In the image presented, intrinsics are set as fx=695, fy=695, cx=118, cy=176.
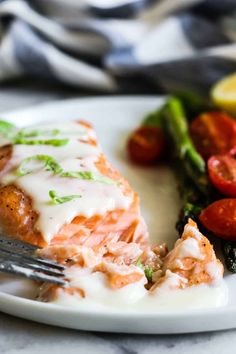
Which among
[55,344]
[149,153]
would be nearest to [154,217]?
[149,153]

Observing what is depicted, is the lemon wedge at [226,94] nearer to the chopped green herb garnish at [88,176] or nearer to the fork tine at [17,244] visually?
the chopped green herb garnish at [88,176]

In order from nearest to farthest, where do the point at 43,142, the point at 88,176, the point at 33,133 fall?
the point at 88,176 → the point at 43,142 → the point at 33,133

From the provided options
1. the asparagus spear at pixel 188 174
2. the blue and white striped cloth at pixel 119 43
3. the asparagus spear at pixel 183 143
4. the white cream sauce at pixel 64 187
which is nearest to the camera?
the white cream sauce at pixel 64 187

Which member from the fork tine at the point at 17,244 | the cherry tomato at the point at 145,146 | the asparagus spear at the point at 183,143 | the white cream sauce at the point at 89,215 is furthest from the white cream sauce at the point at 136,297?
the cherry tomato at the point at 145,146

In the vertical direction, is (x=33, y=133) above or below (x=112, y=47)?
above

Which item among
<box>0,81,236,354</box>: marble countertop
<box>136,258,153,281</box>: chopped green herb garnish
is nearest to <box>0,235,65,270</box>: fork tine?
<box>0,81,236,354</box>: marble countertop

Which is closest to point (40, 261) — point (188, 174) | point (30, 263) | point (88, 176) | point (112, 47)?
point (30, 263)

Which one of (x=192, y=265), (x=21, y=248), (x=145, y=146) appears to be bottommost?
(x=145, y=146)

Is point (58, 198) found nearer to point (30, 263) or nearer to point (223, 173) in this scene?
point (30, 263)
